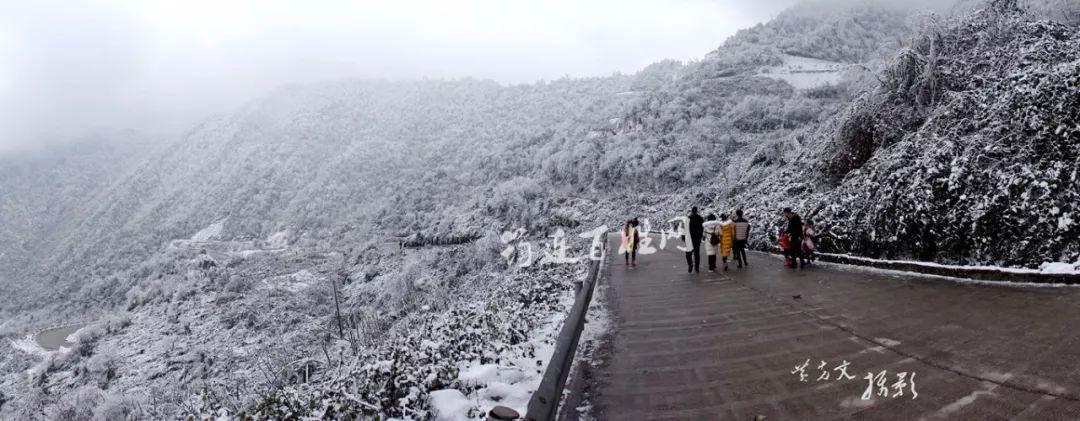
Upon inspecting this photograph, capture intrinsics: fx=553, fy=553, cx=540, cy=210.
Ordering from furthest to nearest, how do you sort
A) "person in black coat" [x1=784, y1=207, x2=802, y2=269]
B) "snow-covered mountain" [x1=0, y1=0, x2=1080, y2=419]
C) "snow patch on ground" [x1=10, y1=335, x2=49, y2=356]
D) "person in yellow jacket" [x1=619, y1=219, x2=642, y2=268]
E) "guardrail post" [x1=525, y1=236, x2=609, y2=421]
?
"snow patch on ground" [x1=10, y1=335, x2=49, y2=356] → "person in yellow jacket" [x1=619, y1=219, x2=642, y2=268] → "person in black coat" [x1=784, y1=207, x2=802, y2=269] → "snow-covered mountain" [x1=0, y1=0, x2=1080, y2=419] → "guardrail post" [x1=525, y1=236, x2=609, y2=421]

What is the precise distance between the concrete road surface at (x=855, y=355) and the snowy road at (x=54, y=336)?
58.8m

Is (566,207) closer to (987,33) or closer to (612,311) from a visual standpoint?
(987,33)

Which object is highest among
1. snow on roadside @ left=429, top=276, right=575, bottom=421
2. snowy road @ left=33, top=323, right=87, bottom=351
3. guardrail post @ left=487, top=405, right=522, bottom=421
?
guardrail post @ left=487, top=405, right=522, bottom=421

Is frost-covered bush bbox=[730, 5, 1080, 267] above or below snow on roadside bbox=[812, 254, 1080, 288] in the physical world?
above

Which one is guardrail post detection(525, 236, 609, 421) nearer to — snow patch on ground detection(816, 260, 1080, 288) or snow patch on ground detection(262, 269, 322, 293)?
snow patch on ground detection(816, 260, 1080, 288)

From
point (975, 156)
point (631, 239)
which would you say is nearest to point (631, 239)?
point (631, 239)

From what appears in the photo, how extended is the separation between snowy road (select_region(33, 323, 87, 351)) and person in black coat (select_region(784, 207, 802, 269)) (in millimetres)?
57950

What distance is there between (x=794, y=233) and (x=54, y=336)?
223 feet

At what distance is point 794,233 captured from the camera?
12.5m

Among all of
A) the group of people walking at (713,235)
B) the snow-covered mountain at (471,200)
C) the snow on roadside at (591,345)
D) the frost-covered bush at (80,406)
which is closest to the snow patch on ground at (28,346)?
the snow-covered mountain at (471,200)

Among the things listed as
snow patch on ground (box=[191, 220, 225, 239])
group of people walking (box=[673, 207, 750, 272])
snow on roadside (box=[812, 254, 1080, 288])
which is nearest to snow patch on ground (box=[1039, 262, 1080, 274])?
snow on roadside (box=[812, 254, 1080, 288])

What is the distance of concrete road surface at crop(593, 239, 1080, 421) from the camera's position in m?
3.88

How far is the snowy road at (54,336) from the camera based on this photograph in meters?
48.3

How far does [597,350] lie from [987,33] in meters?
14.8
